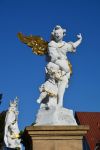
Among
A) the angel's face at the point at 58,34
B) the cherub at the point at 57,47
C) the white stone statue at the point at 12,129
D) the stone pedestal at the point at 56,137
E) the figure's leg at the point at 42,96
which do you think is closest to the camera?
the stone pedestal at the point at 56,137

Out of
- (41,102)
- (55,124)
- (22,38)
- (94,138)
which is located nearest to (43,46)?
(22,38)

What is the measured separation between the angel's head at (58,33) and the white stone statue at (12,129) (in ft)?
9.14

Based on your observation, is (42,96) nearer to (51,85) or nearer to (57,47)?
(51,85)

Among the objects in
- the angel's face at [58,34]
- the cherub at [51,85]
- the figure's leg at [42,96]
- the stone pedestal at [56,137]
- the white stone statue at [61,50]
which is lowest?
the stone pedestal at [56,137]

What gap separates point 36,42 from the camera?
12047mm

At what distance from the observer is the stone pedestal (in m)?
10.6

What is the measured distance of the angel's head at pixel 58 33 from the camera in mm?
11945

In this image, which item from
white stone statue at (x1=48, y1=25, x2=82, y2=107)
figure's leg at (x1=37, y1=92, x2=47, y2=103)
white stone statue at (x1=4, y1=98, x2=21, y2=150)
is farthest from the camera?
white stone statue at (x1=4, y1=98, x2=21, y2=150)

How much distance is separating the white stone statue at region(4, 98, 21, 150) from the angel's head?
9.14 feet

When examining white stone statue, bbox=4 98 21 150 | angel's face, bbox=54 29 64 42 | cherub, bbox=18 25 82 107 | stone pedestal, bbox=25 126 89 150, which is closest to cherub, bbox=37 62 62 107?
cherub, bbox=18 25 82 107

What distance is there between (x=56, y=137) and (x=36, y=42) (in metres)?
2.73

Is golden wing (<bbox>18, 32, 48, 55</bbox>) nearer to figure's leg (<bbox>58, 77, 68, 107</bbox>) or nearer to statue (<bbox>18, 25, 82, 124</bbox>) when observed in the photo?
statue (<bbox>18, 25, 82, 124</bbox>)

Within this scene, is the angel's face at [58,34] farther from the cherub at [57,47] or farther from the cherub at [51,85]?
the cherub at [51,85]

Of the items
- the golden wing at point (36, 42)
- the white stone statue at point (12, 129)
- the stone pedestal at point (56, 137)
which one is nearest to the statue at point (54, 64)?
the golden wing at point (36, 42)
